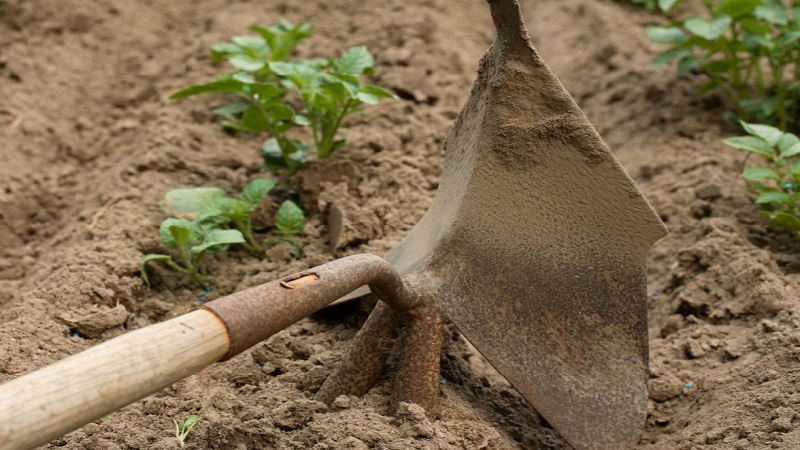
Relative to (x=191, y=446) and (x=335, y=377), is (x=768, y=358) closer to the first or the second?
(x=335, y=377)

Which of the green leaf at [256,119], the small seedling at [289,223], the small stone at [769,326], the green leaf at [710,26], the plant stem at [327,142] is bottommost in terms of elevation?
the small seedling at [289,223]

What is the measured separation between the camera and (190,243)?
7.63 feet

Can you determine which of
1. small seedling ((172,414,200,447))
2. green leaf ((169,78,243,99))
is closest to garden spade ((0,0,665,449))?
small seedling ((172,414,200,447))

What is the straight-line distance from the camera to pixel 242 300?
1485mm

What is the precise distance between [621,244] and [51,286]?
1.46 metres

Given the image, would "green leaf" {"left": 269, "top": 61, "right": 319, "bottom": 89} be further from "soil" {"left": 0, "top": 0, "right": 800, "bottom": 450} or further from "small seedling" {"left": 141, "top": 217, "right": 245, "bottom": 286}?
"small seedling" {"left": 141, "top": 217, "right": 245, "bottom": 286}

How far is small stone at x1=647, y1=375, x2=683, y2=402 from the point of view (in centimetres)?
206

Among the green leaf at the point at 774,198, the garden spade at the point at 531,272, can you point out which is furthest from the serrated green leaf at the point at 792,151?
the garden spade at the point at 531,272

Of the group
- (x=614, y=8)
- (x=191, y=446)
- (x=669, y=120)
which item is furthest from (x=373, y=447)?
(x=614, y=8)

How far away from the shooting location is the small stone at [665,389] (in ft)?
6.75

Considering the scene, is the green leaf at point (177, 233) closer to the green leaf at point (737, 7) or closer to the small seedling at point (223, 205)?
the small seedling at point (223, 205)

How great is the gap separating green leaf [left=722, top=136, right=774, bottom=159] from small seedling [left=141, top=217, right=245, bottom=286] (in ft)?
4.75

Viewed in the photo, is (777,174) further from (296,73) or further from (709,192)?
Answer: (296,73)

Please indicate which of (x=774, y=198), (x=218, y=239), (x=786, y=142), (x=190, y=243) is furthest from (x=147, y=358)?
(x=786, y=142)
